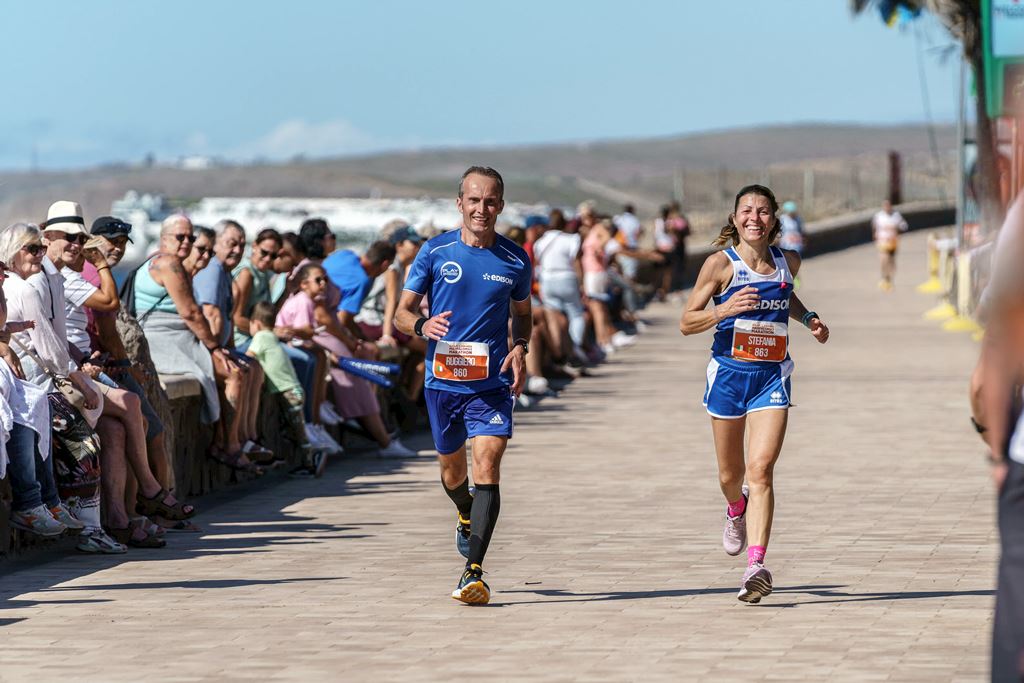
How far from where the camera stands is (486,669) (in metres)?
8.12

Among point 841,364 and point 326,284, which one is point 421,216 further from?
point 326,284

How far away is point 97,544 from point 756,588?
3.56 metres

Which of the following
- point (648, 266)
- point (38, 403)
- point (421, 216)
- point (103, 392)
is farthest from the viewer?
point (421, 216)

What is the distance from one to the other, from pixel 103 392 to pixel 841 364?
55.6 feet

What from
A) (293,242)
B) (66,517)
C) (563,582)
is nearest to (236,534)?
(66,517)

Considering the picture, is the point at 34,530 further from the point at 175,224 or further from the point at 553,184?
the point at 553,184

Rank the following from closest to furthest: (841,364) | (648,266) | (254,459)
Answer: (254,459)
(841,364)
(648,266)

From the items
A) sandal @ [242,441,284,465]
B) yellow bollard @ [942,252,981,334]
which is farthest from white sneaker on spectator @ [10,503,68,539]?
yellow bollard @ [942,252,981,334]

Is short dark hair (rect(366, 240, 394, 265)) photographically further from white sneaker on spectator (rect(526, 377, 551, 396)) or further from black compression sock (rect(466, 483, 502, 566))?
black compression sock (rect(466, 483, 502, 566))

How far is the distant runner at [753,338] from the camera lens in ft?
32.5

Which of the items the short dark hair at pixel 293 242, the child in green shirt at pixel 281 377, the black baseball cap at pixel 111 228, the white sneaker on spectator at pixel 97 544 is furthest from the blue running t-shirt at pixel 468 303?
the short dark hair at pixel 293 242

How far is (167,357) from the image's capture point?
1380 centimetres

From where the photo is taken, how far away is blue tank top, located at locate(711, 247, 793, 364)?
32.7 ft

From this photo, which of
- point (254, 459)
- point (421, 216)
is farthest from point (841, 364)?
point (421, 216)
